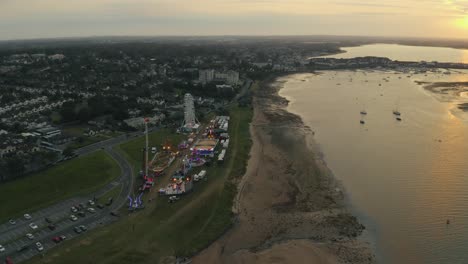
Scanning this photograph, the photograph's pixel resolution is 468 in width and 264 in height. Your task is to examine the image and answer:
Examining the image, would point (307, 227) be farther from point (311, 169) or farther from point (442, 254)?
point (311, 169)

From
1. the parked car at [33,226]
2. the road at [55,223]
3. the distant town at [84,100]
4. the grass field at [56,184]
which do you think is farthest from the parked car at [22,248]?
the distant town at [84,100]

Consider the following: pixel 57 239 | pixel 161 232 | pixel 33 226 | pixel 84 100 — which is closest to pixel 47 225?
pixel 33 226

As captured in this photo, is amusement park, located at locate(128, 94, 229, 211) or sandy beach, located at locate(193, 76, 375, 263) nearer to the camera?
sandy beach, located at locate(193, 76, 375, 263)

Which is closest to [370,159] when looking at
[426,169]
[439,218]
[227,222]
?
[426,169]

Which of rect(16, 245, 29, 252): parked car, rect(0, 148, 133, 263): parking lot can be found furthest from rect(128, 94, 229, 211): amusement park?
rect(16, 245, 29, 252): parked car

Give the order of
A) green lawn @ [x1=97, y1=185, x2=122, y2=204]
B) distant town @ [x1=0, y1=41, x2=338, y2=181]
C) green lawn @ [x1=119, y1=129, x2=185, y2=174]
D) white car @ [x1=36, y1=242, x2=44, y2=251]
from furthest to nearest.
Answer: distant town @ [x1=0, y1=41, x2=338, y2=181] < green lawn @ [x1=119, y1=129, x2=185, y2=174] < green lawn @ [x1=97, y1=185, x2=122, y2=204] < white car @ [x1=36, y1=242, x2=44, y2=251]

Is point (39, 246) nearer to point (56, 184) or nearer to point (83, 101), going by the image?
point (56, 184)

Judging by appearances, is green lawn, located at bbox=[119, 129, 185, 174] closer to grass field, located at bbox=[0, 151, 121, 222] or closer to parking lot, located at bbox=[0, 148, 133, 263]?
grass field, located at bbox=[0, 151, 121, 222]
